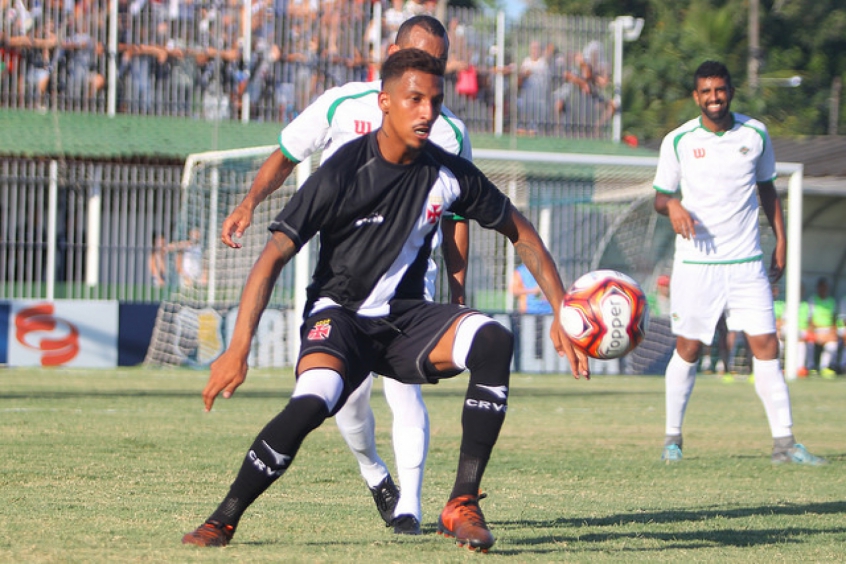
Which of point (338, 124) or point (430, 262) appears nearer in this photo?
point (430, 262)

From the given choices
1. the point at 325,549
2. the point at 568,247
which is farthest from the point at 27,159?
the point at 325,549

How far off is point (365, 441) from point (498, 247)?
55.8 ft

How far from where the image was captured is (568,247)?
23.5m

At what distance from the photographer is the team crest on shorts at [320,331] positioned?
5594 mm

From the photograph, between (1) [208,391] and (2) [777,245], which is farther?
(2) [777,245]

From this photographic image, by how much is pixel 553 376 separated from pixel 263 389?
6664 millimetres

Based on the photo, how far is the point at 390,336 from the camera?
581cm

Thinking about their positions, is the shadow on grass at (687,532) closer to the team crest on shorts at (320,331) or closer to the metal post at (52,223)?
the team crest on shorts at (320,331)

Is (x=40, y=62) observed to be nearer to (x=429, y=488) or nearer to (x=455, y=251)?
(x=429, y=488)

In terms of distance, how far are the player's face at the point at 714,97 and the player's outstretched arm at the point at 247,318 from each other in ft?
15.6

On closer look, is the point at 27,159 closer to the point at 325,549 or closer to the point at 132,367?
the point at 132,367

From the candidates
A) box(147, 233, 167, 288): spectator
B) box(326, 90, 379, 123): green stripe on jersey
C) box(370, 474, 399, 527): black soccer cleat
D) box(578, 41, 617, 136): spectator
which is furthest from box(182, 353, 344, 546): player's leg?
box(578, 41, 617, 136): spectator

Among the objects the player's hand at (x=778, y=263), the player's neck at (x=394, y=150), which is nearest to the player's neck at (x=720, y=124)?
the player's hand at (x=778, y=263)

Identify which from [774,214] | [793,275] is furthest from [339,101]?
[793,275]
